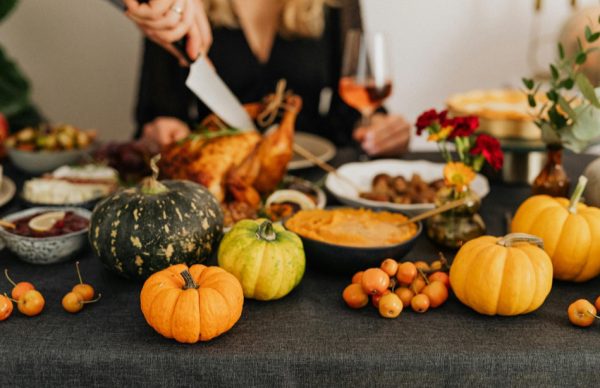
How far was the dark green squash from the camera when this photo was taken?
3.58 feet

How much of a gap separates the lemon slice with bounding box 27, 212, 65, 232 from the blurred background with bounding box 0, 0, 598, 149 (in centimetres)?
227

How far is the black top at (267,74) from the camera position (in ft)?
8.73

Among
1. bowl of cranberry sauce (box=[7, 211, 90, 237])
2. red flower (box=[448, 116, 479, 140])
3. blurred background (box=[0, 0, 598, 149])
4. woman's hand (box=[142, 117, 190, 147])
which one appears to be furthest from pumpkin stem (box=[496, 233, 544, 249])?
blurred background (box=[0, 0, 598, 149])

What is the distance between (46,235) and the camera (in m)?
1.21

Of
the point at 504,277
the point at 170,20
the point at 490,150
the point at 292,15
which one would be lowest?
the point at 504,277

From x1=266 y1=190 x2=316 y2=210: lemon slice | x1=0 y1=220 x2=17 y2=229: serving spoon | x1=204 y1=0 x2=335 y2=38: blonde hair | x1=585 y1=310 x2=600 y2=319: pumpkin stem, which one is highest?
x1=204 y1=0 x2=335 y2=38: blonde hair

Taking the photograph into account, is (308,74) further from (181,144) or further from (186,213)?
(186,213)

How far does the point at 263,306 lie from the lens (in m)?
1.04

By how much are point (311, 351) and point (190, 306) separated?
0.64 feet

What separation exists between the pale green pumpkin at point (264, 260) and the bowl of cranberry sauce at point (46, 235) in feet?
1.11

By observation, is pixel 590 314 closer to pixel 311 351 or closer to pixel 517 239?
pixel 517 239

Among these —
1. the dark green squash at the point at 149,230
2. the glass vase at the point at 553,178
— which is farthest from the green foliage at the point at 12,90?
the glass vase at the point at 553,178

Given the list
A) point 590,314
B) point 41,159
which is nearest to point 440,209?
point 590,314

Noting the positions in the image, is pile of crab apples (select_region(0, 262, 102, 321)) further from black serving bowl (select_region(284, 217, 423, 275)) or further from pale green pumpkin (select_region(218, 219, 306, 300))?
black serving bowl (select_region(284, 217, 423, 275))
